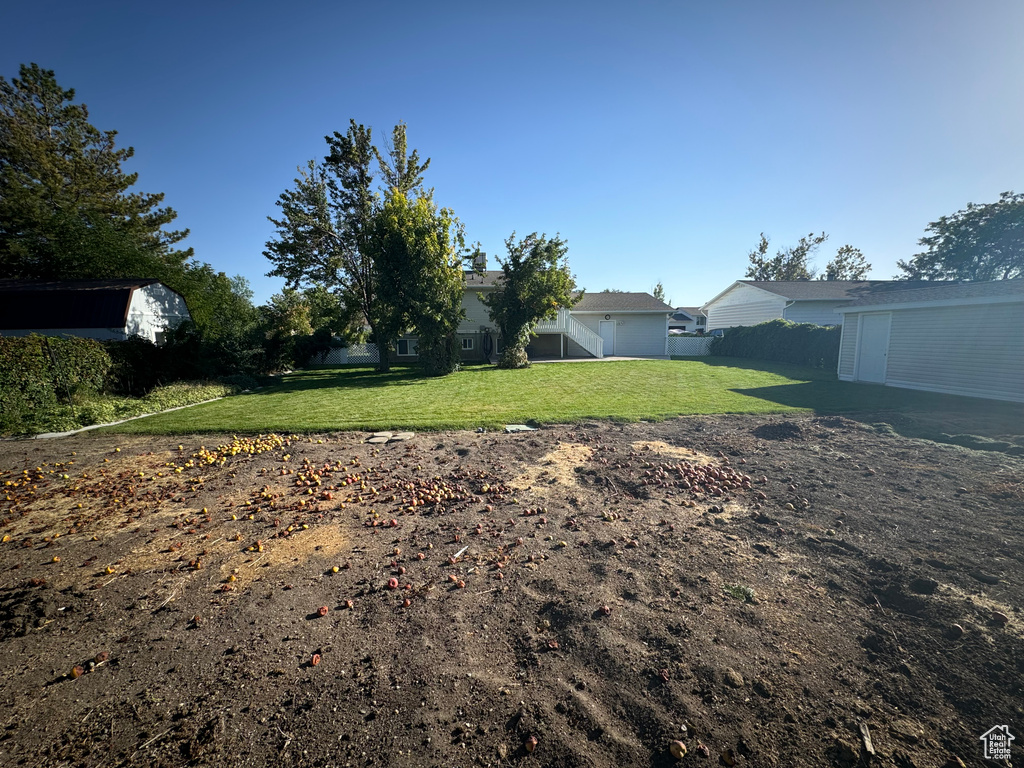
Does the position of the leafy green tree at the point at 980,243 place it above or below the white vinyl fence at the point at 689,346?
above

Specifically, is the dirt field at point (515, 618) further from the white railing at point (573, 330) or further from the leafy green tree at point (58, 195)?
the leafy green tree at point (58, 195)

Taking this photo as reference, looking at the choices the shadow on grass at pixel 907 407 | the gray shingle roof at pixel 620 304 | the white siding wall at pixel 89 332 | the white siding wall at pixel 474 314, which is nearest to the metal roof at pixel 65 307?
the white siding wall at pixel 89 332

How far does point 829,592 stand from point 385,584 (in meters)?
3.38

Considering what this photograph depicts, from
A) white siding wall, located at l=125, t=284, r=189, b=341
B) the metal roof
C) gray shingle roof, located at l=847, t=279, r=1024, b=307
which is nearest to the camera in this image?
gray shingle roof, located at l=847, t=279, r=1024, b=307

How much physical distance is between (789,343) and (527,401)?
17.0 metres

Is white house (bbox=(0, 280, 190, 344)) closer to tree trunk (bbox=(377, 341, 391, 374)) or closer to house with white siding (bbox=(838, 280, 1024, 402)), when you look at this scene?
tree trunk (bbox=(377, 341, 391, 374))

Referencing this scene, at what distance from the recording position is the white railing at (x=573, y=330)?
79.4 ft

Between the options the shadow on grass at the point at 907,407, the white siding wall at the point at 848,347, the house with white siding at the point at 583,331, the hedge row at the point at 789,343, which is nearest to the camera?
the shadow on grass at the point at 907,407

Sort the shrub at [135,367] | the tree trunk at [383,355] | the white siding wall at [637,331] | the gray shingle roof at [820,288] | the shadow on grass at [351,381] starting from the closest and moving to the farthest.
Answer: the shrub at [135,367] < the shadow on grass at [351,381] < the tree trunk at [383,355] < the gray shingle roof at [820,288] < the white siding wall at [637,331]

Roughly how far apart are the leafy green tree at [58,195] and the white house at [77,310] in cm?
473

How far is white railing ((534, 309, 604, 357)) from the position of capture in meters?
24.2

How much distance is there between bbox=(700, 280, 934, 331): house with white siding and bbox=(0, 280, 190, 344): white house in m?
32.4

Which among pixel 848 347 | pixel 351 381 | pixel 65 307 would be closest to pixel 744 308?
pixel 848 347

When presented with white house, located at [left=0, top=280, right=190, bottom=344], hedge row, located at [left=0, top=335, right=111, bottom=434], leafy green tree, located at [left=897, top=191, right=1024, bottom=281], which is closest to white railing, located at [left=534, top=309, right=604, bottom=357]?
white house, located at [left=0, top=280, right=190, bottom=344]
